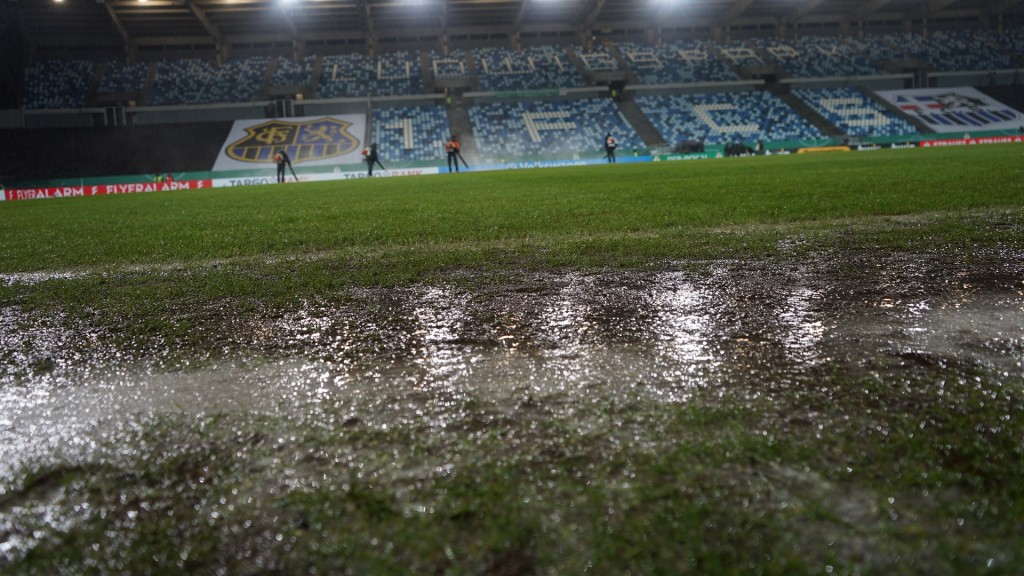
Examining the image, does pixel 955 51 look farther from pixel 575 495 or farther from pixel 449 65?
pixel 575 495

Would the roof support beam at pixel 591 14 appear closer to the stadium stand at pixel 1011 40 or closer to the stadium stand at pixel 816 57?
the stadium stand at pixel 816 57

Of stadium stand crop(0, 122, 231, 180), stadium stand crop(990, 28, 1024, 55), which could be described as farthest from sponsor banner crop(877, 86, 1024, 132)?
stadium stand crop(0, 122, 231, 180)

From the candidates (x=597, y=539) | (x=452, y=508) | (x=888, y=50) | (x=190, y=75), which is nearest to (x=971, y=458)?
(x=597, y=539)

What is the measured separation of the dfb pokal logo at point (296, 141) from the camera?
106ft

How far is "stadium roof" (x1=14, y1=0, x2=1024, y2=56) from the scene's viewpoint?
116ft

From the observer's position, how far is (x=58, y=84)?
3559 centimetres

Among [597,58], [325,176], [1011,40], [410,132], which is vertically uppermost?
[1011,40]

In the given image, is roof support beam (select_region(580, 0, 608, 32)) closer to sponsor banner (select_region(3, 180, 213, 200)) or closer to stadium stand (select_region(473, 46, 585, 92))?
stadium stand (select_region(473, 46, 585, 92))

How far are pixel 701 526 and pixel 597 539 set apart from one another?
0.15 metres

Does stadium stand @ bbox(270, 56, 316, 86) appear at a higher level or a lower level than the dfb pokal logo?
higher

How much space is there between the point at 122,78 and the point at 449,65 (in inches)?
754

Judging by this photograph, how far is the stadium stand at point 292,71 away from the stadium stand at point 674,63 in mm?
20006

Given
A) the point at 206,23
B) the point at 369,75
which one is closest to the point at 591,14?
the point at 369,75

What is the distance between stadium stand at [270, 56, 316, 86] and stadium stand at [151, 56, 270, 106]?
813mm
